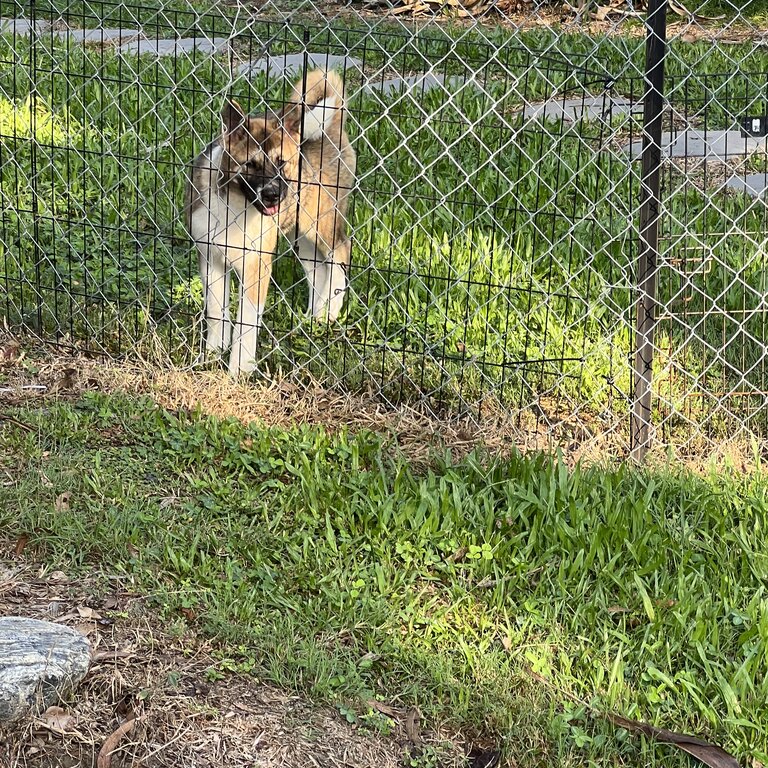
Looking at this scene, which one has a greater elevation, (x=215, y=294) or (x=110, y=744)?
(x=215, y=294)

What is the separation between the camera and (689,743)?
9.11 feet

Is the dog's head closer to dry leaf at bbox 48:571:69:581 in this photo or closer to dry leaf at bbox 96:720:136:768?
dry leaf at bbox 48:571:69:581

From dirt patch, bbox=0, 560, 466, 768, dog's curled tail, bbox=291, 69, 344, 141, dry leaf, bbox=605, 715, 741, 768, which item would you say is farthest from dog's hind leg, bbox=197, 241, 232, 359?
dry leaf, bbox=605, 715, 741, 768

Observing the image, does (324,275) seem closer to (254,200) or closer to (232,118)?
(254,200)

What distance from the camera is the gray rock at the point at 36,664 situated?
2709 millimetres

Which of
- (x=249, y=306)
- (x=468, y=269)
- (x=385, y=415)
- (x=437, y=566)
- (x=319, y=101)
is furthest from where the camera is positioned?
(x=468, y=269)

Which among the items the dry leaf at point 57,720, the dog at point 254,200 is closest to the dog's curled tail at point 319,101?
the dog at point 254,200

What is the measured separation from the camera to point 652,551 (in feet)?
11.3

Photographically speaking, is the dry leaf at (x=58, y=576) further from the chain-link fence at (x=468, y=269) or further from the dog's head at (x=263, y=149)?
the dog's head at (x=263, y=149)

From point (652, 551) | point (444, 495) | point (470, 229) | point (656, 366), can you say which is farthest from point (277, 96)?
point (652, 551)

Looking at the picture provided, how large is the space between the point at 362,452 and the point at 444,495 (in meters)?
0.46

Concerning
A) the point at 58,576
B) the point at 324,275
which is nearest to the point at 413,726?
the point at 58,576

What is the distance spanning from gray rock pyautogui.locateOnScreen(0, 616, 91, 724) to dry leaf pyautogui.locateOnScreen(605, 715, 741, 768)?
1340mm

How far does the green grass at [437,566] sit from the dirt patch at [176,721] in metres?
0.07
